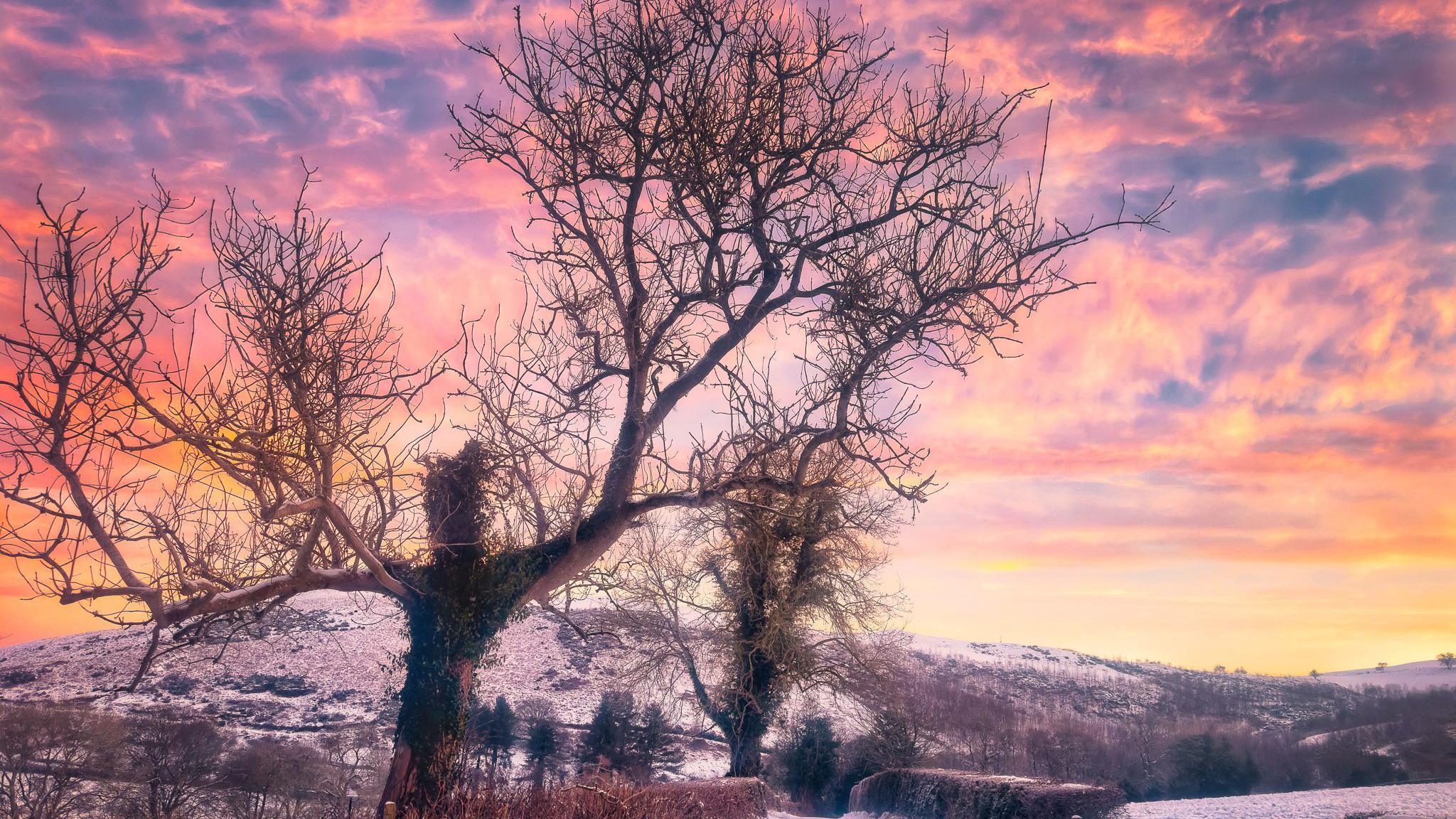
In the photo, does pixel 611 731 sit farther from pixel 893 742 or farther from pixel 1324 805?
pixel 1324 805

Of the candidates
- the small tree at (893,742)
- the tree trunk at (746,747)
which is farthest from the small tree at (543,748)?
the small tree at (893,742)

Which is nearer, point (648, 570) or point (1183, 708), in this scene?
point (648, 570)

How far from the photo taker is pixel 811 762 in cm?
2816

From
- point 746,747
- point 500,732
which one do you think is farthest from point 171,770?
point 746,747

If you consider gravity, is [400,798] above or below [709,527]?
below

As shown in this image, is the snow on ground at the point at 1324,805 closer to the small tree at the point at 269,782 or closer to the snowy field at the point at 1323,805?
the snowy field at the point at 1323,805

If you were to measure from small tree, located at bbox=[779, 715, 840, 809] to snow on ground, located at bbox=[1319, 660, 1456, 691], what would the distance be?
124 feet

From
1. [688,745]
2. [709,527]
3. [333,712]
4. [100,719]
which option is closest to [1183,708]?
[688,745]

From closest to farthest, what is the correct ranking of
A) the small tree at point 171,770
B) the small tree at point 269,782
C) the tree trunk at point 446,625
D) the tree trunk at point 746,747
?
1. the tree trunk at point 446,625
2. the tree trunk at point 746,747
3. the small tree at point 171,770
4. the small tree at point 269,782

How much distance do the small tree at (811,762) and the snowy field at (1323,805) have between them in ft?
54.2

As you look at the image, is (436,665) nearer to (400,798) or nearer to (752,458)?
(400,798)

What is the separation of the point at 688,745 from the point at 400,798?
37373mm

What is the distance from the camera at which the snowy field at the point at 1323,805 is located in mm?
10203

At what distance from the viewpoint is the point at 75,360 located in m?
6.52
